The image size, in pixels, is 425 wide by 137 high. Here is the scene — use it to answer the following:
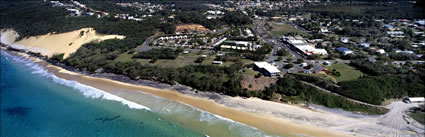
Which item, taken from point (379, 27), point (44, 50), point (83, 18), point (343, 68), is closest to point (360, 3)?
point (379, 27)

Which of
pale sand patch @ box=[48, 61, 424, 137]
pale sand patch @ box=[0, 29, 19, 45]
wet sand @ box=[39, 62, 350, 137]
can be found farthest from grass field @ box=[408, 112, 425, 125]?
pale sand patch @ box=[0, 29, 19, 45]

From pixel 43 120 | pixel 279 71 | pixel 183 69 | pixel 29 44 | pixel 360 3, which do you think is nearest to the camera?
pixel 43 120

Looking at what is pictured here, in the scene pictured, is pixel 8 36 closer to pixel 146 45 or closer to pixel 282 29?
pixel 146 45

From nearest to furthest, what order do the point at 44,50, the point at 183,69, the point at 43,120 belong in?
the point at 43,120, the point at 183,69, the point at 44,50

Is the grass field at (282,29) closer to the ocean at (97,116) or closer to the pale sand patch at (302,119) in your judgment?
the pale sand patch at (302,119)

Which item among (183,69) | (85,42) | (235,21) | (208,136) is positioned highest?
(235,21)

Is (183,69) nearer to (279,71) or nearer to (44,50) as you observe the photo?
(279,71)

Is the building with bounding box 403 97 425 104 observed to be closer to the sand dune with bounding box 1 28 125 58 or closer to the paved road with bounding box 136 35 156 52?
the paved road with bounding box 136 35 156 52
